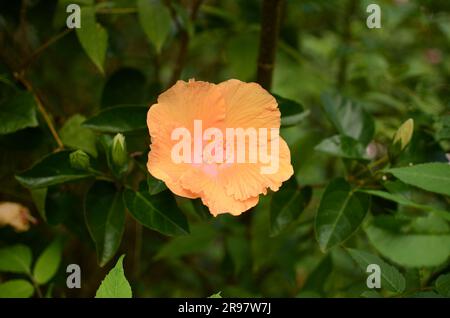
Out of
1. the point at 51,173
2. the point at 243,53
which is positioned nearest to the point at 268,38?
the point at 243,53

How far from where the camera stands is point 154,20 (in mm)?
1116

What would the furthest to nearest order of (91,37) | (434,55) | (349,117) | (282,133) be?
(434,55) → (282,133) → (349,117) → (91,37)

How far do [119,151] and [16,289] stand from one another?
0.39 m

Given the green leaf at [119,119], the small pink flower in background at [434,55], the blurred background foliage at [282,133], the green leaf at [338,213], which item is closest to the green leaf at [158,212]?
the blurred background foliage at [282,133]

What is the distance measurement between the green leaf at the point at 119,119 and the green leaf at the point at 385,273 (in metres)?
0.44

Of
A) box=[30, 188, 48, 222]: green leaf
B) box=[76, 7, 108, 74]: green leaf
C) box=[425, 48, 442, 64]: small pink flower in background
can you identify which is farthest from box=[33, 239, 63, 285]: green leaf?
box=[425, 48, 442, 64]: small pink flower in background

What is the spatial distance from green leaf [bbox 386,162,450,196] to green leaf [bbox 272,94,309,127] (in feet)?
0.78

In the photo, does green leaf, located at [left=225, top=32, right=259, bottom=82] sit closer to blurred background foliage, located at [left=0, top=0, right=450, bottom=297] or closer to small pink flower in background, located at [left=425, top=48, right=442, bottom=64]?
blurred background foliage, located at [left=0, top=0, right=450, bottom=297]

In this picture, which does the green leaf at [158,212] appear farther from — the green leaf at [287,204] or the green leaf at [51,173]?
the green leaf at [287,204]

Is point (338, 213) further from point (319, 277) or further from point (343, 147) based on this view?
point (319, 277)

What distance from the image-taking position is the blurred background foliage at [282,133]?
36.6 inches
